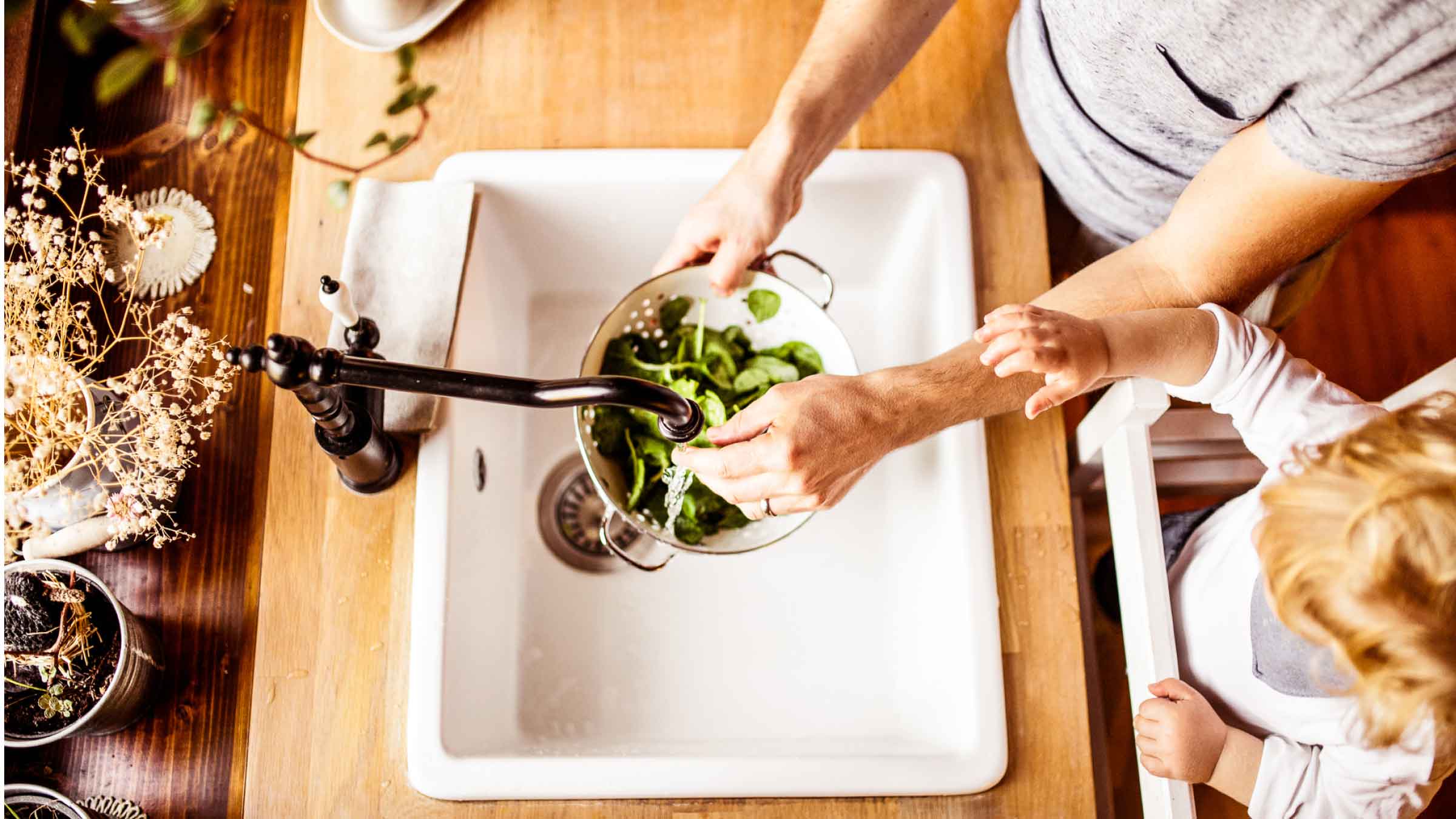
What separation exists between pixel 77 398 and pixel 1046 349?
0.86 meters

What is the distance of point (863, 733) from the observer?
0.99m

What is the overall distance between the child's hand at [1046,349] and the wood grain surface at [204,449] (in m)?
0.71

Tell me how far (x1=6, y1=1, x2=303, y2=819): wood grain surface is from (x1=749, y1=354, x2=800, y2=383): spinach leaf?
0.51 m

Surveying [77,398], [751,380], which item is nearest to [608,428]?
[751,380]

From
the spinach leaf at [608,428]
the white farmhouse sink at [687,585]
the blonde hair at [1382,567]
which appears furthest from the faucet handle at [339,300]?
the blonde hair at [1382,567]

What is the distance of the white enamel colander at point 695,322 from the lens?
85 centimetres

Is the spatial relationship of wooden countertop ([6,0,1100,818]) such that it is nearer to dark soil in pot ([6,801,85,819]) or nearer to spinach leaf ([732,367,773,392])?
dark soil in pot ([6,801,85,819])

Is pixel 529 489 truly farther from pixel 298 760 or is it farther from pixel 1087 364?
pixel 1087 364

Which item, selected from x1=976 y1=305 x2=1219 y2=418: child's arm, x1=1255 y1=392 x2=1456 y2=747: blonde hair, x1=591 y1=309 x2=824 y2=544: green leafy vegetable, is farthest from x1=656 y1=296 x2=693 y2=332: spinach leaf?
x1=1255 y1=392 x2=1456 y2=747: blonde hair

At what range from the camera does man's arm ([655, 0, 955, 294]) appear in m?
0.87

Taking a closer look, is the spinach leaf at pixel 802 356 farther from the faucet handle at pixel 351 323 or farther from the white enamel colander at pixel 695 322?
the faucet handle at pixel 351 323

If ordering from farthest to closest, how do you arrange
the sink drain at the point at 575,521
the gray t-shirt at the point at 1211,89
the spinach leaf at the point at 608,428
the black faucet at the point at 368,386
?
1. the sink drain at the point at 575,521
2. the spinach leaf at the point at 608,428
3. the gray t-shirt at the point at 1211,89
4. the black faucet at the point at 368,386

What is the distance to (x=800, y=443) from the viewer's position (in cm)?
75

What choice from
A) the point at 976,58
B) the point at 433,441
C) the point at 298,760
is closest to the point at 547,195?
the point at 433,441
